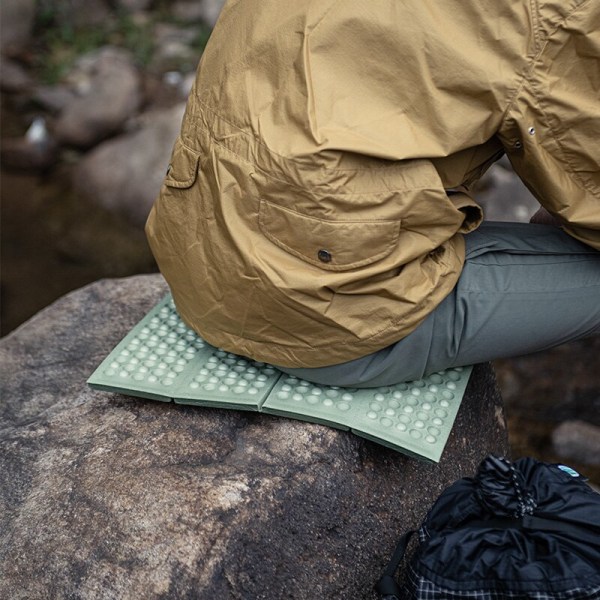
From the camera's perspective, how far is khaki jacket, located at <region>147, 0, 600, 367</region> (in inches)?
70.6

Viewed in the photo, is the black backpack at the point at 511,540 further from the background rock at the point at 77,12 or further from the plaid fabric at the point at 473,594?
the background rock at the point at 77,12

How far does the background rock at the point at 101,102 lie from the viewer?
19.7 feet

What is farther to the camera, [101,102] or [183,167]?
[101,102]

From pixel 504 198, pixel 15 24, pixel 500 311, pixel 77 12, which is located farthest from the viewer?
pixel 77 12

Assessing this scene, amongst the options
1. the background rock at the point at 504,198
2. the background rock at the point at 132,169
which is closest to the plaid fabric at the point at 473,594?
the background rock at the point at 504,198

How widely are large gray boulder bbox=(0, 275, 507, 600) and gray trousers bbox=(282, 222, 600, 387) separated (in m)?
0.22

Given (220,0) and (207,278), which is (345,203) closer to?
(207,278)

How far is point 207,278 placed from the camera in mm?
2100

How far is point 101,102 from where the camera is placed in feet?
20.0

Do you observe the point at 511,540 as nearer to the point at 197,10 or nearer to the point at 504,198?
the point at 504,198

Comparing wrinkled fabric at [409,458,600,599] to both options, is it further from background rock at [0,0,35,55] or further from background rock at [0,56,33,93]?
background rock at [0,0,35,55]

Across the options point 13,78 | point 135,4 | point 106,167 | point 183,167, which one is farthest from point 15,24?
point 183,167

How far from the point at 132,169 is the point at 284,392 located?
3625mm

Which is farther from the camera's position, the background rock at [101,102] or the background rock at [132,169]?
the background rock at [101,102]
